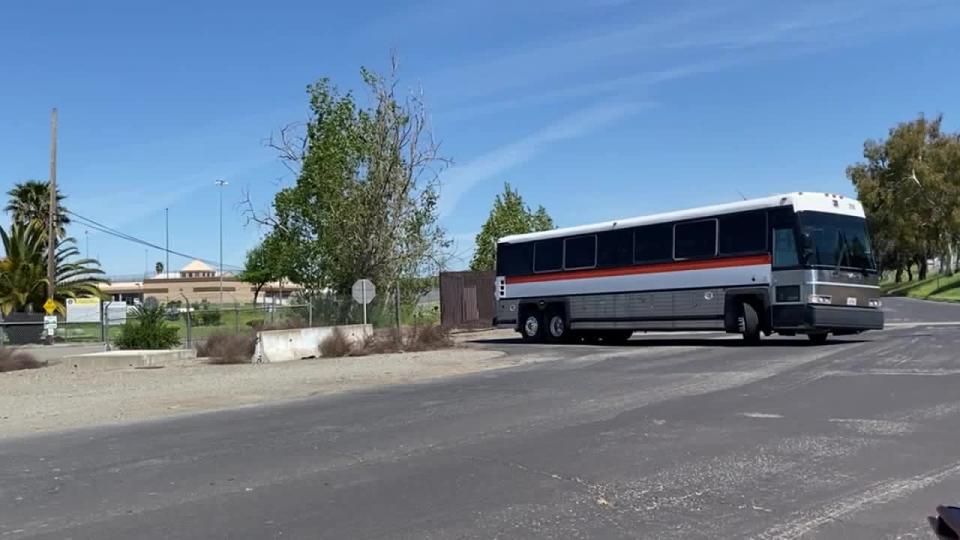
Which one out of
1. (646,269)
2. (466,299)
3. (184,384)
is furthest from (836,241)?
(466,299)

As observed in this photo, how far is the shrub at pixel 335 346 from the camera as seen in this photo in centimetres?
2439

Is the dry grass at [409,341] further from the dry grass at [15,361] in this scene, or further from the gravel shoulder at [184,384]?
the dry grass at [15,361]

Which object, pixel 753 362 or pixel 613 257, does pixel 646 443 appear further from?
pixel 613 257

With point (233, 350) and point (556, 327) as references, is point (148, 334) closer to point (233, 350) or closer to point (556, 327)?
point (233, 350)

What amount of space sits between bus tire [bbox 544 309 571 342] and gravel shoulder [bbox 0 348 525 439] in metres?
3.46

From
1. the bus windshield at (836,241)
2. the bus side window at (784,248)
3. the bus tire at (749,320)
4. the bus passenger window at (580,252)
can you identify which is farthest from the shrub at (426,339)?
the bus windshield at (836,241)

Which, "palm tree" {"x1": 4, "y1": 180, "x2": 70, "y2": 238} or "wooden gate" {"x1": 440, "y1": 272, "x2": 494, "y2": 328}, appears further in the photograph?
"palm tree" {"x1": 4, "y1": 180, "x2": 70, "y2": 238}

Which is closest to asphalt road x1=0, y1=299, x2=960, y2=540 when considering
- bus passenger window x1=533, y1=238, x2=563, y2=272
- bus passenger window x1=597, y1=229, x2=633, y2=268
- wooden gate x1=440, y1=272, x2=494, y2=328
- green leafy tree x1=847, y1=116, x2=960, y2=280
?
bus passenger window x1=597, y1=229, x2=633, y2=268

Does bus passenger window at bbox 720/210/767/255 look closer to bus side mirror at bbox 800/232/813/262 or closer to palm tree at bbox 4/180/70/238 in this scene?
bus side mirror at bbox 800/232/813/262

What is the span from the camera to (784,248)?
21.2m

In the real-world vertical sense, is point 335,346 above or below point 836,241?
below

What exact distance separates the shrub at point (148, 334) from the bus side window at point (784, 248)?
59.0ft

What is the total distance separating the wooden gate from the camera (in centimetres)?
3759

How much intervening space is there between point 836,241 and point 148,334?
65.0ft
